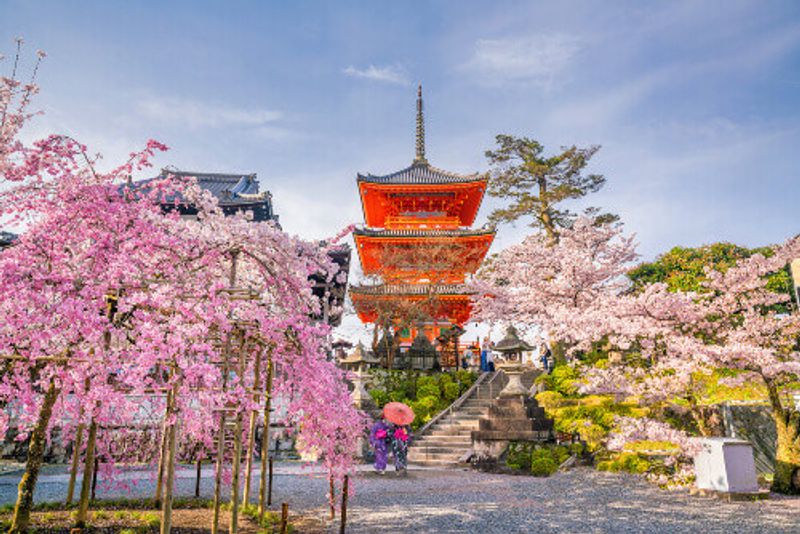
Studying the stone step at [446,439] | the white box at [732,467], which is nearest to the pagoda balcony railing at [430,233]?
the stone step at [446,439]

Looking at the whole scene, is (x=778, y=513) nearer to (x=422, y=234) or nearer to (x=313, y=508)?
(x=313, y=508)

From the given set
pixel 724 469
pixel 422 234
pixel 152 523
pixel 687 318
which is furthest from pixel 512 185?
pixel 152 523

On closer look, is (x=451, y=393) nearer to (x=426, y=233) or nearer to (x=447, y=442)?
(x=447, y=442)

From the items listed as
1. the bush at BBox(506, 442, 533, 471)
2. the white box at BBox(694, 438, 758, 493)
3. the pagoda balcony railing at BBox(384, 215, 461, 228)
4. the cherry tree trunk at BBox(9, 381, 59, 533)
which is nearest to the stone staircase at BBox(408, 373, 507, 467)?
the bush at BBox(506, 442, 533, 471)

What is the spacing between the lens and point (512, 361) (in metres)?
15.1

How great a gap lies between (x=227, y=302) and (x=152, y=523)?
134 inches

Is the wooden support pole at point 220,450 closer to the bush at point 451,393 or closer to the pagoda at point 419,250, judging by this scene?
the bush at point 451,393

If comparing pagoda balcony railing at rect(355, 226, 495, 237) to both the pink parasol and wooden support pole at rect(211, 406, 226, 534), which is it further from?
wooden support pole at rect(211, 406, 226, 534)

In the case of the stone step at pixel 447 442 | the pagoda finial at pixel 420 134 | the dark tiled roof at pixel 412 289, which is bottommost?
the stone step at pixel 447 442

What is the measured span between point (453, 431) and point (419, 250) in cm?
1270

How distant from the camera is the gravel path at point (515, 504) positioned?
678 cm

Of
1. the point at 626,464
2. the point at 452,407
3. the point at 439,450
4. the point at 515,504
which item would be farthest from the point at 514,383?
the point at 515,504

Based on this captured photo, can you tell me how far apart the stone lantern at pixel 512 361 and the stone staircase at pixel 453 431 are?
4.17 ft

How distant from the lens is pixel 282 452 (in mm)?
16203
